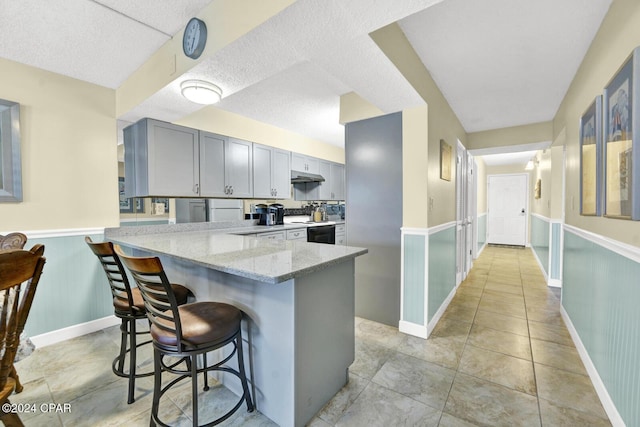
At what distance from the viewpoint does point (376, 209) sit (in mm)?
2725

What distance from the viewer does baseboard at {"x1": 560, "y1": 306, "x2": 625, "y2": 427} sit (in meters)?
1.41

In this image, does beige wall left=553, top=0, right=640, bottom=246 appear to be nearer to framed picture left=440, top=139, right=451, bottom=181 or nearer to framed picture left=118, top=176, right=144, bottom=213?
framed picture left=440, top=139, right=451, bottom=181

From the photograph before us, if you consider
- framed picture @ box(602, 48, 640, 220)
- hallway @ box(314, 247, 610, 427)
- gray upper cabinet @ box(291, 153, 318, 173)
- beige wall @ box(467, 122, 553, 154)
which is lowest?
hallway @ box(314, 247, 610, 427)

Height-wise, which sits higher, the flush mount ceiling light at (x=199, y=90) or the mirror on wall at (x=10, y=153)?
the flush mount ceiling light at (x=199, y=90)

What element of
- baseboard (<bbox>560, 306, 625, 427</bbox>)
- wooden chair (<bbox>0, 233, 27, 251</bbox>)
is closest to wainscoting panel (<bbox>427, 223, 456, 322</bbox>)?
baseboard (<bbox>560, 306, 625, 427</bbox>)

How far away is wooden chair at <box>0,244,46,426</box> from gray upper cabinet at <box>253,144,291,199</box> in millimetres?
2802

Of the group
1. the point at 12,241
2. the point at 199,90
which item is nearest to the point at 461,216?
the point at 199,90

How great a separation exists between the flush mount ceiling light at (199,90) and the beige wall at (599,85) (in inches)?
94.1

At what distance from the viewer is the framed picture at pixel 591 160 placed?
165cm

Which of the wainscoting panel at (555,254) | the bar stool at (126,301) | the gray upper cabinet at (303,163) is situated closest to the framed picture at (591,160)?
the wainscoting panel at (555,254)

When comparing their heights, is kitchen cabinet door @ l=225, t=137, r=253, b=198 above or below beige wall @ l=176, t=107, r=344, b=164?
below

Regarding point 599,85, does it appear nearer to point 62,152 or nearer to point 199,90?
point 199,90

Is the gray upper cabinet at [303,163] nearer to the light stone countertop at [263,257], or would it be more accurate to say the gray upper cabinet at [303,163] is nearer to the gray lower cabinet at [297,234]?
the gray lower cabinet at [297,234]

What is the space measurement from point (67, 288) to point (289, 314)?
239 centimetres
